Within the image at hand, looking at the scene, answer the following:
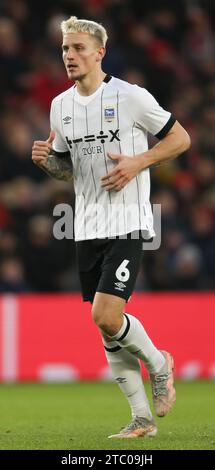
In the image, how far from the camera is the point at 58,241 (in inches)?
443

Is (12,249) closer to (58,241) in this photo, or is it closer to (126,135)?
(58,241)

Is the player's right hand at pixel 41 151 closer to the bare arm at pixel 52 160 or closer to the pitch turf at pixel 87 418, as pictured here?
the bare arm at pixel 52 160

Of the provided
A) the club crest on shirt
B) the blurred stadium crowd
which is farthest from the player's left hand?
the blurred stadium crowd

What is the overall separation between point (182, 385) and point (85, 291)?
4399 mm

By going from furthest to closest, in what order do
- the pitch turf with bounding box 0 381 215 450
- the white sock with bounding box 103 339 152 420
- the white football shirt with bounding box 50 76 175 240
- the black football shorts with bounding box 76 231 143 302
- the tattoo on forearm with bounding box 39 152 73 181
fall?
the tattoo on forearm with bounding box 39 152 73 181
the white sock with bounding box 103 339 152 420
the white football shirt with bounding box 50 76 175 240
the black football shorts with bounding box 76 231 143 302
the pitch turf with bounding box 0 381 215 450

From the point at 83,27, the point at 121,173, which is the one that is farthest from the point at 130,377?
the point at 83,27

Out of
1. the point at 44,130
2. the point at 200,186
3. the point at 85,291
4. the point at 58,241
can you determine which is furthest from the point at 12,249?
the point at 85,291

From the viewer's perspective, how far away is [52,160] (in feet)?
21.3

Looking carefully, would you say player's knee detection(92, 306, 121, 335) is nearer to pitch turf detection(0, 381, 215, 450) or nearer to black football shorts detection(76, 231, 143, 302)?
black football shorts detection(76, 231, 143, 302)

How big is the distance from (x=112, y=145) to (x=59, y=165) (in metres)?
0.43

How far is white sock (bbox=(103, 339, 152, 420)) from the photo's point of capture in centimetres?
634

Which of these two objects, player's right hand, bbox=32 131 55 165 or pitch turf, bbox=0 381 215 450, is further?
player's right hand, bbox=32 131 55 165

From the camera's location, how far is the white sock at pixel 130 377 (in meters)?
6.34

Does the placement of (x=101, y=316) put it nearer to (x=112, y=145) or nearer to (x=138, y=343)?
(x=138, y=343)
